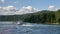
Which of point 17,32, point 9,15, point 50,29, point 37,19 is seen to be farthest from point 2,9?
point 50,29

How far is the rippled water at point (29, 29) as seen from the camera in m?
2.17

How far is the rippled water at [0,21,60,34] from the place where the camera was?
2170mm

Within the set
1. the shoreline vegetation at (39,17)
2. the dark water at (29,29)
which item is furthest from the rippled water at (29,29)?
the shoreline vegetation at (39,17)

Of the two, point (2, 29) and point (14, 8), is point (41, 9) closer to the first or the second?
point (14, 8)

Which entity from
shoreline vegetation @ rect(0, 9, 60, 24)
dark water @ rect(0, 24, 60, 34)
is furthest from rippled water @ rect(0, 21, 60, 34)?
shoreline vegetation @ rect(0, 9, 60, 24)

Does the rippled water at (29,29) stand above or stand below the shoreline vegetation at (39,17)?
below

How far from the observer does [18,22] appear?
2.12 m

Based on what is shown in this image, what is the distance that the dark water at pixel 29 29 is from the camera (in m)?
2.17

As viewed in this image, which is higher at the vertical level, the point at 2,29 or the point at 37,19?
the point at 37,19

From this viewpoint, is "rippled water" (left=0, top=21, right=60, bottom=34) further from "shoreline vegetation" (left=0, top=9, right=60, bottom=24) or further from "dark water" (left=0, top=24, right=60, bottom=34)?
"shoreline vegetation" (left=0, top=9, right=60, bottom=24)

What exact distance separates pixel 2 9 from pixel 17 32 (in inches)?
19.5

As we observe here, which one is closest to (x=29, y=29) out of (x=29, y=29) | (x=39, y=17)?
(x=29, y=29)

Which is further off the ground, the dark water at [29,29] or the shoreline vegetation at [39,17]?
the shoreline vegetation at [39,17]

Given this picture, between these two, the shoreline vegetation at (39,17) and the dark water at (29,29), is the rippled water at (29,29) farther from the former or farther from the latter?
the shoreline vegetation at (39,17)
